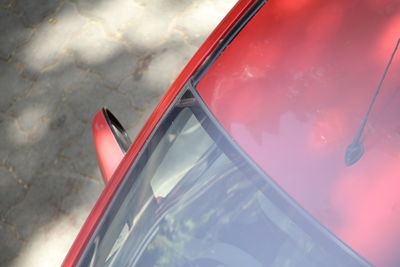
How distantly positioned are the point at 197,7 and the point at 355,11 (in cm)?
150

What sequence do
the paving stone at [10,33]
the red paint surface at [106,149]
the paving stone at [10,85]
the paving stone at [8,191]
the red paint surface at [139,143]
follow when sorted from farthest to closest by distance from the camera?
the paving stone at [10,33] < the paving stone at [10,85] < the paving stone at [8,191] < the red paint surface at [106,149] < the red paint surface at [139,143]

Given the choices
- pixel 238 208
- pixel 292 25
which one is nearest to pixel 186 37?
pixel 292 25

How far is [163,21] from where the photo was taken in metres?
3.08

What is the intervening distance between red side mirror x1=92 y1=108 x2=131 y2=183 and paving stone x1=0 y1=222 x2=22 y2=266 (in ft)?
3.13

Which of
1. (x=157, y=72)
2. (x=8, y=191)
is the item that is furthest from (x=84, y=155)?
(x=157, y=72)

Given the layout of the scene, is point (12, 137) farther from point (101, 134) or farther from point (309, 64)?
point (309, 64)

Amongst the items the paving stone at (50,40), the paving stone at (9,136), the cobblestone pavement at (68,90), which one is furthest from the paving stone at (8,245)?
the paving stone at (50,40)

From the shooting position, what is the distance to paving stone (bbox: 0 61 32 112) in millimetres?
3135

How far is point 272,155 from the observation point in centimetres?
154

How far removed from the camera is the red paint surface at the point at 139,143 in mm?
1760

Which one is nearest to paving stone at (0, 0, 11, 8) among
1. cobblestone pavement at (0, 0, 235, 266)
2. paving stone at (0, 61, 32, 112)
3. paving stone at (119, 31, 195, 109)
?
cobblestone pavement at (0, 0, 235, 266)

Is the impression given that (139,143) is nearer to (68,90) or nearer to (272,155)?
(272,155)

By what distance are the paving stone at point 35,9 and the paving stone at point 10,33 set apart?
0.05 m

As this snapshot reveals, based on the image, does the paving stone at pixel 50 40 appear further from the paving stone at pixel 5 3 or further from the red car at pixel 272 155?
the red car at pixel 272 155
